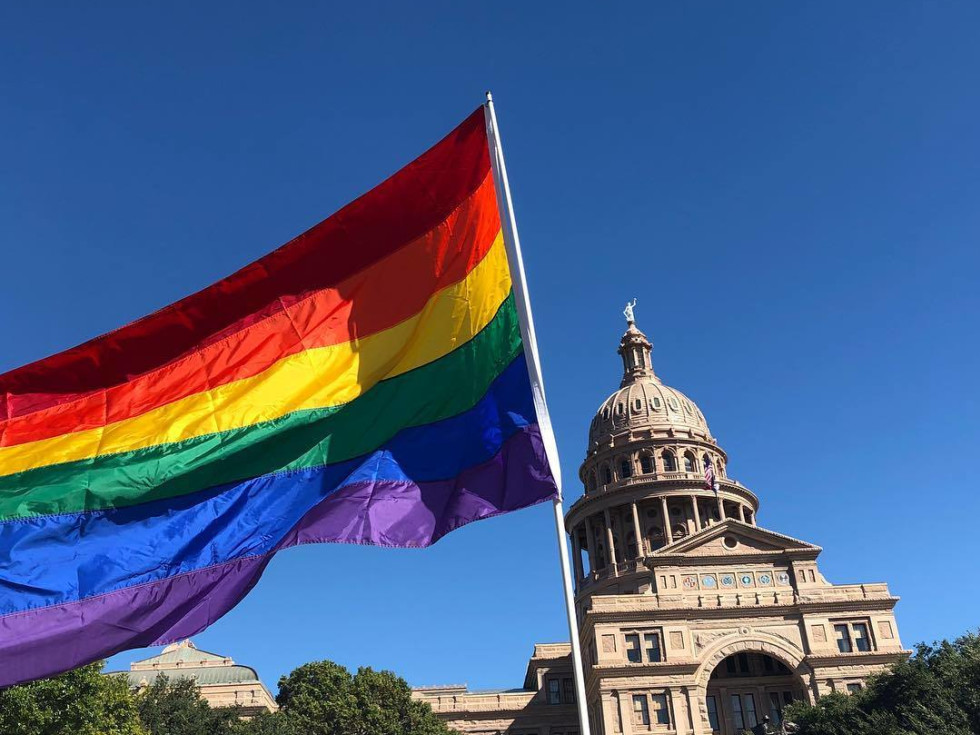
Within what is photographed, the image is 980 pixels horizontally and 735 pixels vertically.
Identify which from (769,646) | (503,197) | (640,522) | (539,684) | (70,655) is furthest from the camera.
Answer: (640,522)

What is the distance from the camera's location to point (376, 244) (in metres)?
12.9

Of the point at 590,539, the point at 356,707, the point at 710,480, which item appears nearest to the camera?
the point at 356,707

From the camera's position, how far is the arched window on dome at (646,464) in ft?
342

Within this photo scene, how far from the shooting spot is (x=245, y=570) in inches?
444

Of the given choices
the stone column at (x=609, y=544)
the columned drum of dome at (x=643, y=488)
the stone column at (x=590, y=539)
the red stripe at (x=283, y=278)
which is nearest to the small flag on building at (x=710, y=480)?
the columned drum of dome at (x=643, y=488)

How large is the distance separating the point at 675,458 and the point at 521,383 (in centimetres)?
9529

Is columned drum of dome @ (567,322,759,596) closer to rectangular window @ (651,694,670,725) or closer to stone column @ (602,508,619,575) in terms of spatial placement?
stone column @ (602,508,619,575)

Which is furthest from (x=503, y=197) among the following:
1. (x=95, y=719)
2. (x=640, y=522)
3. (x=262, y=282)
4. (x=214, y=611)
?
(x=640, y=522)

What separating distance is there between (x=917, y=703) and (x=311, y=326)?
42319 millimetres

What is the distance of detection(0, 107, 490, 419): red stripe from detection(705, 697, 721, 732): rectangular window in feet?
224

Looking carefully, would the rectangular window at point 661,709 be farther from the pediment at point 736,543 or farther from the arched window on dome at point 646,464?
the arched window on dome at point 646,464

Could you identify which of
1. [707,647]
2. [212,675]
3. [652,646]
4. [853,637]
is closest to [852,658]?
[853,637]

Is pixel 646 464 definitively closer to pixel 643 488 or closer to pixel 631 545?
pixel 643 488

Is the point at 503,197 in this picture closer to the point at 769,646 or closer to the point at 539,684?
the point at 769,646
